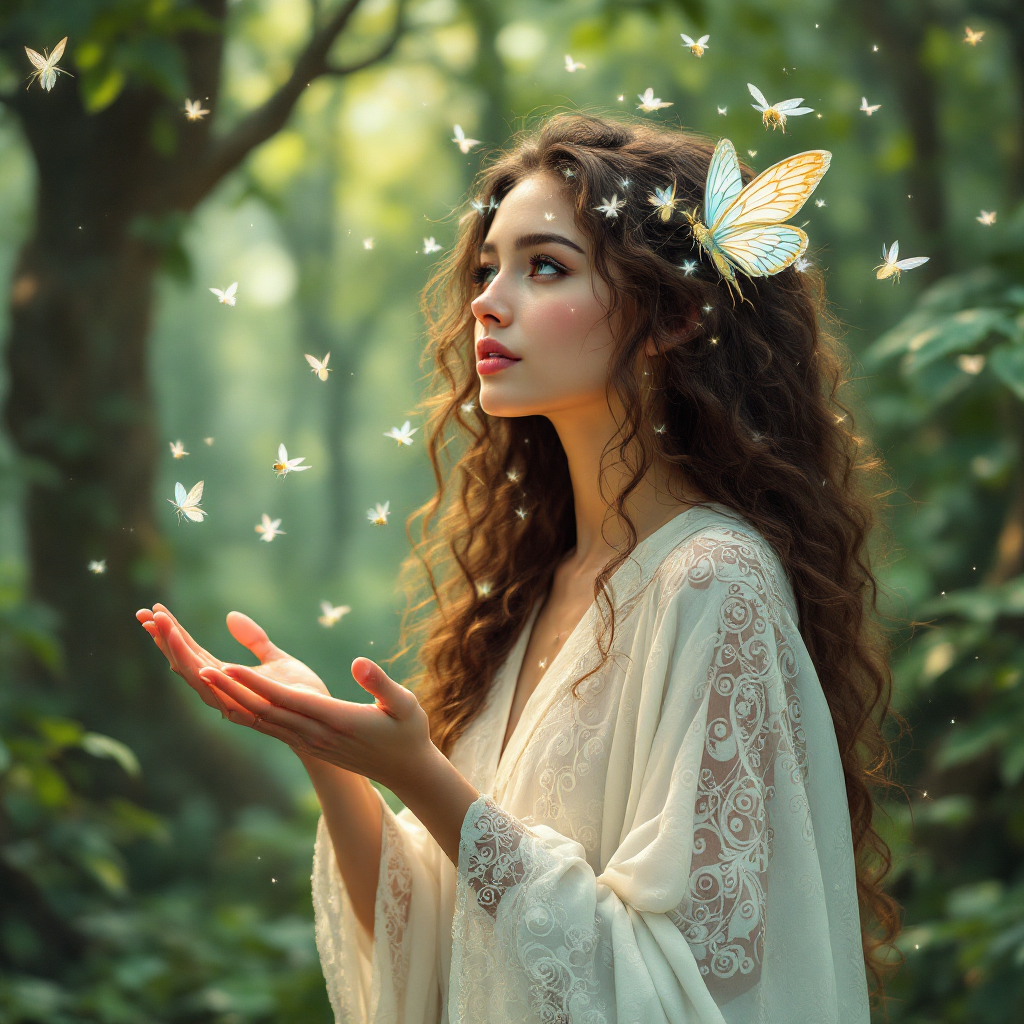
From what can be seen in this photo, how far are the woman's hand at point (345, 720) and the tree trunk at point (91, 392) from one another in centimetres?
202

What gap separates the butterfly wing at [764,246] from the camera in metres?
1.20

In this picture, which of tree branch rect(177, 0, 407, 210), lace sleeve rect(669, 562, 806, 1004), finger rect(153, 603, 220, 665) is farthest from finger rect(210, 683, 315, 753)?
tree branch rect(177, 0, 407, 210)

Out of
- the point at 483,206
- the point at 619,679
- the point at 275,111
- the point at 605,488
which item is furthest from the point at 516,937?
the point at 275,111

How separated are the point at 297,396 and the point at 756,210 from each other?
272 centimetres

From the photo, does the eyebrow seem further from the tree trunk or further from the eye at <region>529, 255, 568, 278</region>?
the tree trunk

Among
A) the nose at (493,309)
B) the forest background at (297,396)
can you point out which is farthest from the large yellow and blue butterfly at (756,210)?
the forest background at (297,396)

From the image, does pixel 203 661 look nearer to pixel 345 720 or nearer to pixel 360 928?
pixel 345 720

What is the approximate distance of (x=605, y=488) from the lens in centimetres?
140

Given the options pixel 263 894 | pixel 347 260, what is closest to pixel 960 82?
pixel 347 260

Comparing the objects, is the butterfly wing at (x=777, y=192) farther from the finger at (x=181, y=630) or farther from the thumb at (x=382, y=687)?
the finger at (x=181, y=630)

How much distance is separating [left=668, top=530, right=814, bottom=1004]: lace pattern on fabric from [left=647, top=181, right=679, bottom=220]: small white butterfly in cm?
43

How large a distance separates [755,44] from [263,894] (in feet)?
10.7

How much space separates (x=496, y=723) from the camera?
142cm

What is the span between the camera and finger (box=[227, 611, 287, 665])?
1.33 m
